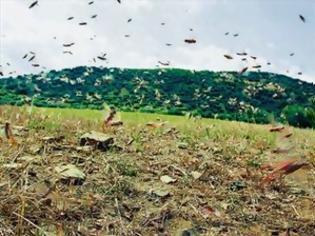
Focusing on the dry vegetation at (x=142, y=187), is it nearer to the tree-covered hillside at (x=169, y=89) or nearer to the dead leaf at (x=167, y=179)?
the dead leaf at (x=167, y=179)

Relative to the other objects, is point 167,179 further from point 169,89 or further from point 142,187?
point 169,89

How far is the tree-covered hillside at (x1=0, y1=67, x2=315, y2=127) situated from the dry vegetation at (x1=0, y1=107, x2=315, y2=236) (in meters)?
30.0

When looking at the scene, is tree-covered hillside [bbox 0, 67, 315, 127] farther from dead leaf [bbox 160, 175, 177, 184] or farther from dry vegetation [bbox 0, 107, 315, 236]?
dead leaf [bbox 160, 175, 177, 184]

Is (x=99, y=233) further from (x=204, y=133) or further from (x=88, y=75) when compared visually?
(x=88, y=75)

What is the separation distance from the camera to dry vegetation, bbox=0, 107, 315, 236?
Answer: 4754 mm

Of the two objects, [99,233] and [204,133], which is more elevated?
[99,233]

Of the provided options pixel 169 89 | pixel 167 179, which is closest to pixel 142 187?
pixel 167 179

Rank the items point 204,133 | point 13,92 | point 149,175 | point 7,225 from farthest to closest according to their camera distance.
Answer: point 13,92, point 204,133, point 149,175, point 7,225

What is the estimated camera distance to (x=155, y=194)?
5.28 m

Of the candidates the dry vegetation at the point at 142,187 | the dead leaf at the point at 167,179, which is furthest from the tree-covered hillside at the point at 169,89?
the dead leaf at the point at 167,179

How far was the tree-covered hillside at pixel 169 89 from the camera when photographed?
40.4 metres

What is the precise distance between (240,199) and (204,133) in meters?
2.14

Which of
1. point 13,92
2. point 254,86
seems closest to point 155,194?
point 13,92

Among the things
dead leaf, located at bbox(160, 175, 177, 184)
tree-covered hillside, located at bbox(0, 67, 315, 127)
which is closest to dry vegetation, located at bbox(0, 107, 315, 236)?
dead leaf, located at bbox(160, 175, 177, 184)
